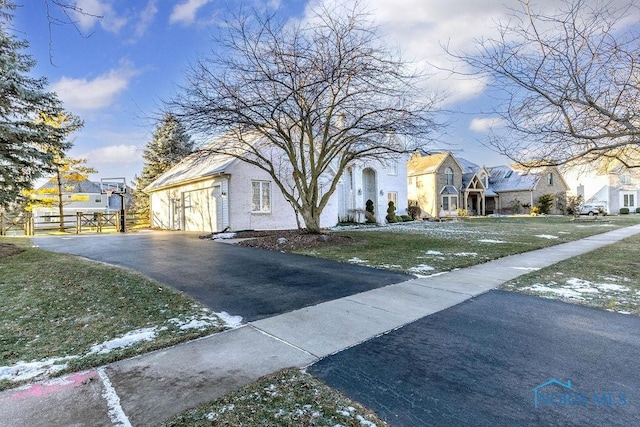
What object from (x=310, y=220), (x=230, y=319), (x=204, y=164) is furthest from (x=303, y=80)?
(x=204, y=164)

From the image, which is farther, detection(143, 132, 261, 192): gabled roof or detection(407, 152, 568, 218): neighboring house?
detection(407, 152, 568, 218): neighboring house

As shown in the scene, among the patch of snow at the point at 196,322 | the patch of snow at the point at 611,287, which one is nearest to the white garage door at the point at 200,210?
the patch of snow at the point at 196,322

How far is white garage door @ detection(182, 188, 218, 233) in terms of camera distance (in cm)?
1743

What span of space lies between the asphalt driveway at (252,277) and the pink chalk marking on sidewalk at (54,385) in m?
1.86

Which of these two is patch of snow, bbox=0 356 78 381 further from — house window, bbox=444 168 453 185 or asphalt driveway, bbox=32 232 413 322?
house window, bbox=444 168 453 185

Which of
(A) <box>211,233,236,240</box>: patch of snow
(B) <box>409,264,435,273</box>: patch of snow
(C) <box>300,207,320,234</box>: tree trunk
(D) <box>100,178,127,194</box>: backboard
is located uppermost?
(D) <box>100,178,127,194</box>: backboard

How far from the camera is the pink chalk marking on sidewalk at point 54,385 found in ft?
8.88

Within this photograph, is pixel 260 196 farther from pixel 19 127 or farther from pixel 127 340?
pixel 127 340

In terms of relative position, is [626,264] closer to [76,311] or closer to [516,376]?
[516,376]

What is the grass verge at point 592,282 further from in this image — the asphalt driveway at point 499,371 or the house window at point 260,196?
the house window at point 260,196

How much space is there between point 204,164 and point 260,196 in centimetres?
401

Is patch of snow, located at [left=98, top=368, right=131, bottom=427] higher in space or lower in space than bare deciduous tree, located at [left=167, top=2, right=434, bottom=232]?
lower

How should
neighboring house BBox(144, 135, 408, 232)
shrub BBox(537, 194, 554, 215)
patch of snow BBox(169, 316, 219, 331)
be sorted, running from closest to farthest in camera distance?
1. patch of snow BBox(169, 316, 219, 331)
2. neighboring house BBox(144, 135, 408, 232)
3. shrub BBox(537, 194, 554, 215)

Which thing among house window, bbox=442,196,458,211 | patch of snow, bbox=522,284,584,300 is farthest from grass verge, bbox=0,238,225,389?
house window, bbox=442,196,458,211
